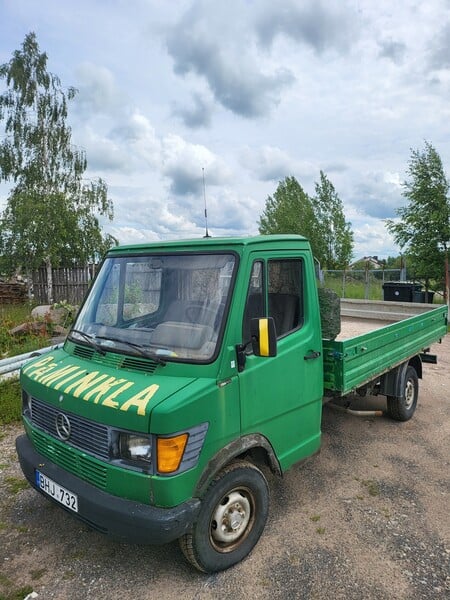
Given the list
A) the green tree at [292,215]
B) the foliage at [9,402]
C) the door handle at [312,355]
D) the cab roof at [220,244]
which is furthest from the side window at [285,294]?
the green tree at [292,215]

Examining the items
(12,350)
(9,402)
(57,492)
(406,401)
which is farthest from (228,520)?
(12,350)

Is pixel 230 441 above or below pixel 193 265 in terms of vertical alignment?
below

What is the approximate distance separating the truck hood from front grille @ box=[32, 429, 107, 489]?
276 mm

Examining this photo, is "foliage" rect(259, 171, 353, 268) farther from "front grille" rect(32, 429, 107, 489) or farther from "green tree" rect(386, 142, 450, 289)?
"front grille" rect(32, 429, 107, 489)

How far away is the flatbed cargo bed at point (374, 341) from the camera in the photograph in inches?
145

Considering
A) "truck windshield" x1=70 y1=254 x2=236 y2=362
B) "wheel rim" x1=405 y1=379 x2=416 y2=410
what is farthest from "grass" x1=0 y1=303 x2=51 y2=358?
"wheel rim" x1=405 y1=379 x2=416 y2=410

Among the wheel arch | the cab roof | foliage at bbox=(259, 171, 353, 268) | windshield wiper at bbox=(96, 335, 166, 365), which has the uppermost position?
foliage at bbox=(259, 171, 353, 268)

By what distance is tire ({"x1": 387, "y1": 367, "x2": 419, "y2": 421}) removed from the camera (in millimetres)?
5238

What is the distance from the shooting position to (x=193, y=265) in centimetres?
298

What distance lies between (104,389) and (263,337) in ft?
3.36

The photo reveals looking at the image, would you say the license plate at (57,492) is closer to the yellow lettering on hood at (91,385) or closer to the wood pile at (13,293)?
the yellow lettering on hood at (91,385)

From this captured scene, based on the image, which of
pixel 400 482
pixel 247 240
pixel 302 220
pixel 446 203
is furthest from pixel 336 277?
pixel 247 240

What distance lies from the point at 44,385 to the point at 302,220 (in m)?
28.6

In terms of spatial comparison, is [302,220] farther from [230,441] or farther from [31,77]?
[230,441]
